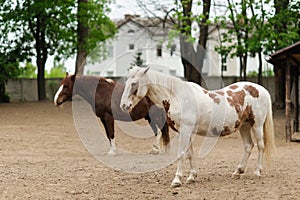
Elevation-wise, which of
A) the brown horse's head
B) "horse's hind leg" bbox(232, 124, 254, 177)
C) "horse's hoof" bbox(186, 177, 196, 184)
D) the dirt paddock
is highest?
the brown horse's head

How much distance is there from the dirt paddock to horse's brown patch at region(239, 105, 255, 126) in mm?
779

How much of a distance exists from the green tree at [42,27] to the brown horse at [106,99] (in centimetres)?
1261

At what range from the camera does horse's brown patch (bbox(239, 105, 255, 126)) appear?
757 cm

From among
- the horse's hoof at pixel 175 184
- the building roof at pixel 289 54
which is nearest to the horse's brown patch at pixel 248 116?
the horse's hoof at pixel 175 184

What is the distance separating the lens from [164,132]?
10258 mm

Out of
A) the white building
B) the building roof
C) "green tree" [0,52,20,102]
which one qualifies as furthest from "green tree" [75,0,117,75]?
the building roof

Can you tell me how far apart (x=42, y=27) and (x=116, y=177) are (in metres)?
17.2

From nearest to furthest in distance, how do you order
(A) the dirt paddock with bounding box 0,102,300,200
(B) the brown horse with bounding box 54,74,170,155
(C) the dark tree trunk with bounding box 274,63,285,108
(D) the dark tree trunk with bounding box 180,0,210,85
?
(A) the dirt paddock with bounding box 0,102,300,200
(B) the brown horse with bounding box 54,74,170,155
(D) the dark tree trunk with bounding box 180,0,210,85
(C) the dark tree trunk with bounding box 274,63,285,108

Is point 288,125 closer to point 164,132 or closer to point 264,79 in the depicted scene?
point 164,132

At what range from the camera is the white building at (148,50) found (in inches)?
379

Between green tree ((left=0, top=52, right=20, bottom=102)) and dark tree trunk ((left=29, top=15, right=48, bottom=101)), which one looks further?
dark tree trunk ((left=29, top=15, right=48, bottom=101))

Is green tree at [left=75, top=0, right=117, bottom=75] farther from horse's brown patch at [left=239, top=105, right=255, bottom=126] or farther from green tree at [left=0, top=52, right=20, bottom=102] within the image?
horse's brown patch at [left=239, top=105, right=255, bottom=126]

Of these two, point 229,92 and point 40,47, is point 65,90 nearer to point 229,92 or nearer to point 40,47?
point 229,92

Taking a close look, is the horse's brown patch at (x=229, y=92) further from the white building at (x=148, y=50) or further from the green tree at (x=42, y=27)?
the green tree at (x=42, y=27)
